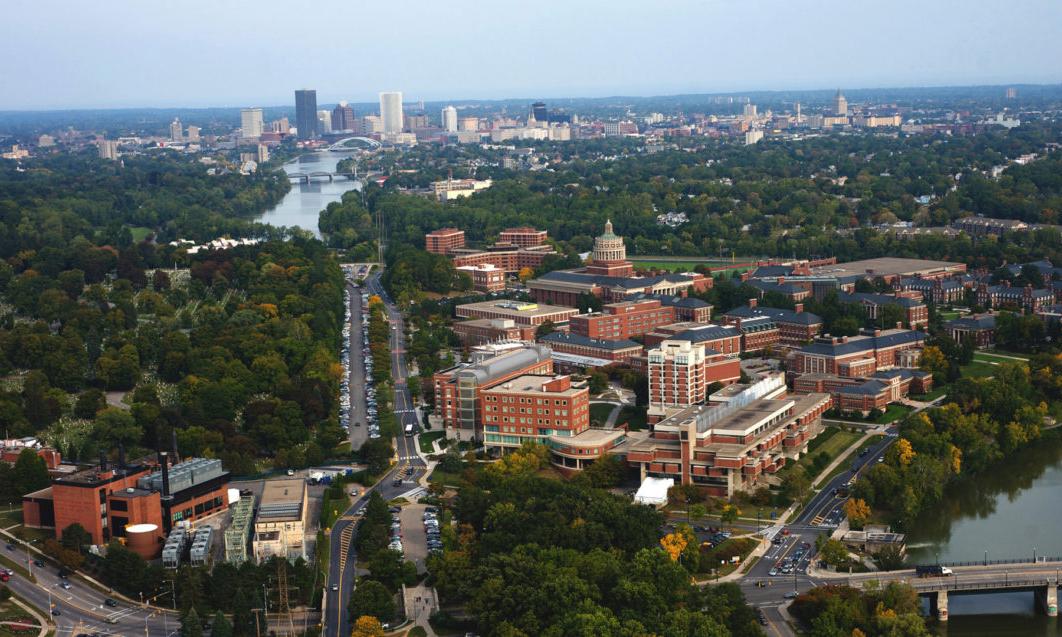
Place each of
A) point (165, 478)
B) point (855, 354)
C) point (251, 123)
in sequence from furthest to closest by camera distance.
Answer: point (251, 123) < point (855, 354) < point (165, 478)

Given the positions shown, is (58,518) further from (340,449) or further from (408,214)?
(408,214)

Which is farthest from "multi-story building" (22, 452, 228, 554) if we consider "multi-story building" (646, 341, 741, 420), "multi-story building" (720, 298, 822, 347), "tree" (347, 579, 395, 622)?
"multi-story building" (720, 298, 822, 347)

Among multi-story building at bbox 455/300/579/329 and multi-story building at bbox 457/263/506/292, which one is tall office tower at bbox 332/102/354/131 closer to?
multi-story building at bbox 457/263/506/292

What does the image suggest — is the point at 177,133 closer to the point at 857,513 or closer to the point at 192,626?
the point at 857,513

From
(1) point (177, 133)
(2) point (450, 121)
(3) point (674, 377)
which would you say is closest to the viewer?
(3) point (674, 377)

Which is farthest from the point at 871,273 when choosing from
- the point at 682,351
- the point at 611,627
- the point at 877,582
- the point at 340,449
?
the point at 611,627

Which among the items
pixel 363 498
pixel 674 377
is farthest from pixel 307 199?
pixel 363 498
